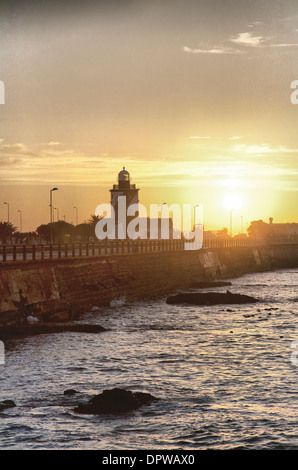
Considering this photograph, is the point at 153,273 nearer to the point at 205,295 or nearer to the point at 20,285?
the point at 205,295

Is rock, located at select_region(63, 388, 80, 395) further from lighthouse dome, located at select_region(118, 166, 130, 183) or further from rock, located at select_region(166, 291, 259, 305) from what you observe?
lighthouse dome, located at select_region(118, 166, 130, 183)

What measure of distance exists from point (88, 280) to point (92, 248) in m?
4.34

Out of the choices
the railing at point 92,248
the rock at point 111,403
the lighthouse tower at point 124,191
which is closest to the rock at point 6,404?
the rock at point 111,403

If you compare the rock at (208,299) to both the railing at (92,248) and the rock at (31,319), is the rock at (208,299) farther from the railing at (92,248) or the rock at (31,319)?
the rock at (31,319)

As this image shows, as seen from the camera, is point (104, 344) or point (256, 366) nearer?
point (256, 366)

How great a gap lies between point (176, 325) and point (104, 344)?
7344 mm

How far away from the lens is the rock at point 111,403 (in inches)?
667

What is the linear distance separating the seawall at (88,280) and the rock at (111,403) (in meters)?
13.6

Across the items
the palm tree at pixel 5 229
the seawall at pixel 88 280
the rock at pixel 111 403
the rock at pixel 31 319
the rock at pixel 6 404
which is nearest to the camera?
the rock at pixel 111 403

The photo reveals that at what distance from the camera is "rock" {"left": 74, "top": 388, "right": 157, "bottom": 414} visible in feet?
55.6

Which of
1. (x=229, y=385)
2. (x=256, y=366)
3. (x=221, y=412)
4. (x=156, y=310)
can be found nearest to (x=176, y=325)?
(x=156, y=310)

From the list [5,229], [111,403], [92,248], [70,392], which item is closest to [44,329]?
[70,392]

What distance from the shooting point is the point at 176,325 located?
112ft

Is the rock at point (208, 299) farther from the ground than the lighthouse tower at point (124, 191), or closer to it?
closer to it
